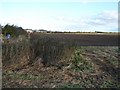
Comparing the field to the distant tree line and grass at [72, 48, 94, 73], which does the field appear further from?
the distant tree line

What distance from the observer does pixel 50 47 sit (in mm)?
10875

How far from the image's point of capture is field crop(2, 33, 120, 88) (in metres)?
9.67

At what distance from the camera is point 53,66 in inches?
423

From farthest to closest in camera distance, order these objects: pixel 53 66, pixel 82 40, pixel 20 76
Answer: pixel 82 40 → pixel 53 66 → pixel 20 76

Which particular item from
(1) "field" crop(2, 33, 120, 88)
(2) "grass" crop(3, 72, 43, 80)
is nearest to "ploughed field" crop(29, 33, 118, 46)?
(1) "field" crop(2, 33, 120, 88)

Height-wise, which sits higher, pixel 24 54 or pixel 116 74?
pixel 24 54

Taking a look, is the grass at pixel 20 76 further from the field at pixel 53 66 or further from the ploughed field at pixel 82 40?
the ploughed field at pixel 82 40

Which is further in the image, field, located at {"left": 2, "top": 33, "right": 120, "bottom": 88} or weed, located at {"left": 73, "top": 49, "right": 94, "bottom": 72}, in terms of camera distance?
weed, located at {"left": 73, "top": 49, "right": 94, "bottom": 72}

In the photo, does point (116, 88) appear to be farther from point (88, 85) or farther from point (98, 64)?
point (98, 64)

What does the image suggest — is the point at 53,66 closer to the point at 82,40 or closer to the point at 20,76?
Answer: the point at 20,76

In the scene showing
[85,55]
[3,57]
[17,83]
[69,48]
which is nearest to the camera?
[17,83]

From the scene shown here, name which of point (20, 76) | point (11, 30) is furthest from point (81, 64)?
point (11, 30)

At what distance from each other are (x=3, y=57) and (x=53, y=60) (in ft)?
5.77

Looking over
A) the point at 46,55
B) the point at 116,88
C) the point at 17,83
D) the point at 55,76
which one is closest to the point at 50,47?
the point at 46,55
